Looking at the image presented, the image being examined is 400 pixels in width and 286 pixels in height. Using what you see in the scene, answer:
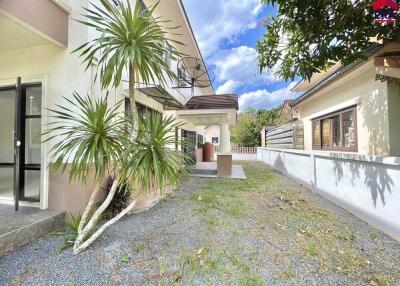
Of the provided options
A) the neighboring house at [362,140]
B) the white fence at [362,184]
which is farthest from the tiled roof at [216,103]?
the white fence at [362,184]

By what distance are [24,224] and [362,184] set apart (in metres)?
7.07

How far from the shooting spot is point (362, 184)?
527cm

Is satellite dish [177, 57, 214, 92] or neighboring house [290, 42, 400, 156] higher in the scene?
satellite dish [177, 57, 214, 92]

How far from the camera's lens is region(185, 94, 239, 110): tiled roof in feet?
33.7

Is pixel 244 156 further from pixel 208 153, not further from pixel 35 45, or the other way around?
pixel 35 45

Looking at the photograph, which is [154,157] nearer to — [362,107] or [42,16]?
[42,16]

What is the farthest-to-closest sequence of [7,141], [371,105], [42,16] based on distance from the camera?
[7,141]
[371,105]
[42,16]

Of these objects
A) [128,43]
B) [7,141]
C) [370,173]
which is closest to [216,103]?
[370,173]

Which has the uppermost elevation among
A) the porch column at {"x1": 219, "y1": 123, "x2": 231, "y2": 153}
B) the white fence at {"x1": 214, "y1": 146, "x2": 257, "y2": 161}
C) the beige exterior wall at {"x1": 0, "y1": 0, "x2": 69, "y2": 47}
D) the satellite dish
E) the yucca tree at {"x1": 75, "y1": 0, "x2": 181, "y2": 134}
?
the satellite dish

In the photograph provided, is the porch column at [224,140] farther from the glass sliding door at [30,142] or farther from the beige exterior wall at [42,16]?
the beige exterior wall at [42,16]

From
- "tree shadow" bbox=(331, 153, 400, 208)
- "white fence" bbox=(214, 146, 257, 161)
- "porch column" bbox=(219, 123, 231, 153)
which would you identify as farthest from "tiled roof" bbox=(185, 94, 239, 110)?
"white fence" bbox=(214, 146, 257, 161)

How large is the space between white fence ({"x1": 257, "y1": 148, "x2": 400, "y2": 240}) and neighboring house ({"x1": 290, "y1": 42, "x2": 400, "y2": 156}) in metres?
0.80

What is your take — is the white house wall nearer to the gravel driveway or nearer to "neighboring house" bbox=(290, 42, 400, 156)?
"neighboring house" bbox=(290, 42, 400, 156)

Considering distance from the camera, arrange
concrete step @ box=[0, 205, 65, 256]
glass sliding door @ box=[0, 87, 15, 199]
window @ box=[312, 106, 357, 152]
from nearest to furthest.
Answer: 1. concrete step @ box=[0, 205, 65, 256]
2. glass sliding door @ box=[0, 87, 15, 199]
3. window @ box=[312, 106, 357, 152]
